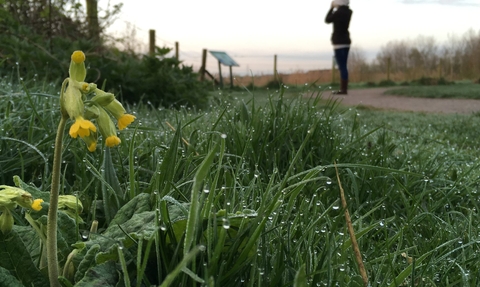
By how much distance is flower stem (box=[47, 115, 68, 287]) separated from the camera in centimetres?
85

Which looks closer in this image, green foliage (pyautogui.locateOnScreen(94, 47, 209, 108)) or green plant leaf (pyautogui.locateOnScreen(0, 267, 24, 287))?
green plant leaf (pyautogui.locateOnScreen(0, 267, 24, 287))

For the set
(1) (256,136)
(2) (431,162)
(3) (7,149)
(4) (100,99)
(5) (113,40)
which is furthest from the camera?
(5) (113,40)

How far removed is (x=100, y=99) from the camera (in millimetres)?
887

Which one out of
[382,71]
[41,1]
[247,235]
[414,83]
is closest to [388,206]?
[247,235]

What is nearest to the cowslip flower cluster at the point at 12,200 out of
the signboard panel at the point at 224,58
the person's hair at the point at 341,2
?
the person's hair at the point at 341,2

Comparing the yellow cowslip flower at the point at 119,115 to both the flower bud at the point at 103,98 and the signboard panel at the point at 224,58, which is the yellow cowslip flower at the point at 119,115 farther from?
the signboard panel at the point at 224,58

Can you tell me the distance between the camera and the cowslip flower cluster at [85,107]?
804 millimetres

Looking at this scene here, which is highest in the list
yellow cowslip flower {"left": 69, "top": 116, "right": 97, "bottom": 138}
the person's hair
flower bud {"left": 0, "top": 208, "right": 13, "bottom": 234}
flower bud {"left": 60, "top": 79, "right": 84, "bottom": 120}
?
the person's hair

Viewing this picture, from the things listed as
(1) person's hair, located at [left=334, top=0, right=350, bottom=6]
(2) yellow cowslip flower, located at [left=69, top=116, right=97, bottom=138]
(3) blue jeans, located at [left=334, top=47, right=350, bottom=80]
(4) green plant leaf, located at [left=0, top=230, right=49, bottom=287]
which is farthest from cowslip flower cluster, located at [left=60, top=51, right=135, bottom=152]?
(1) person's hair, located at [left=334, top=0, right=350, bottom=6]

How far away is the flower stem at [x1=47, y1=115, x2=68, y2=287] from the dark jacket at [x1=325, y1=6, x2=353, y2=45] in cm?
1131

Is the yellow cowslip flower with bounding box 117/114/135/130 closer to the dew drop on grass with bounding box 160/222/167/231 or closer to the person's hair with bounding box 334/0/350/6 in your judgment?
the dew drop on grass with bounding box 160/222/167/231

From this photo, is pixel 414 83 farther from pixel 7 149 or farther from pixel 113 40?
pixel 7 149

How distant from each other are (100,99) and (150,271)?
0.38 metres

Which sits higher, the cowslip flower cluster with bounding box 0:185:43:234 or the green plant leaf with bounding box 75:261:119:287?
the cowslip flower cluster with bounding box 0:185:43:234
